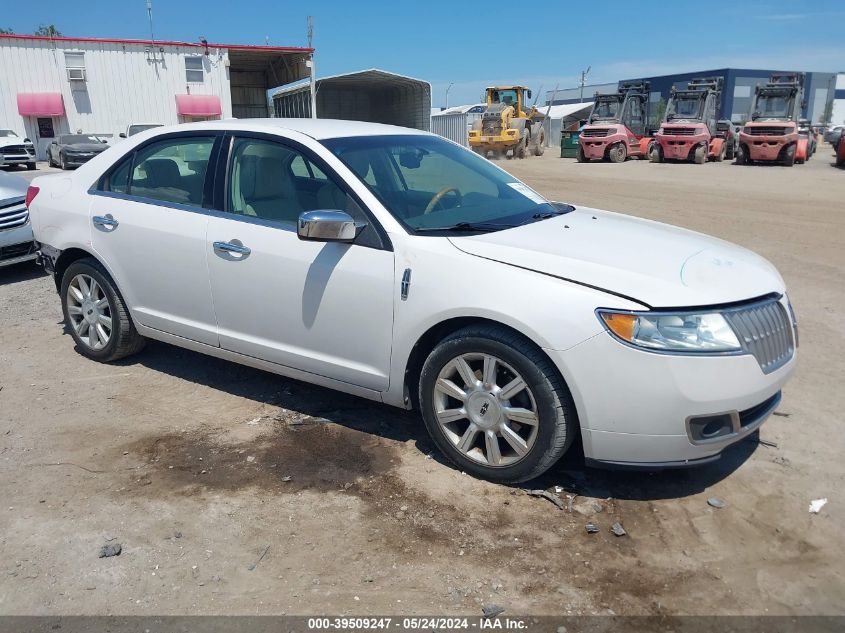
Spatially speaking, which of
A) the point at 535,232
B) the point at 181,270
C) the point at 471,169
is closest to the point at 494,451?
the point at 535,232

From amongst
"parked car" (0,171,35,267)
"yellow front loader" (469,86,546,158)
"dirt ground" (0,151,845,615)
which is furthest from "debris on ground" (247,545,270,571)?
"yellow front loader" (469,86,546,158)

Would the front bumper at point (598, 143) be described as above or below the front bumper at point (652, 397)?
above

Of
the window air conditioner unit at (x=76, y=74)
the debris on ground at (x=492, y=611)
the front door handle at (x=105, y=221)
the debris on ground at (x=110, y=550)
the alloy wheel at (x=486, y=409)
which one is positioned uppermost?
the window air conditioner unit at (x=76, y=74)

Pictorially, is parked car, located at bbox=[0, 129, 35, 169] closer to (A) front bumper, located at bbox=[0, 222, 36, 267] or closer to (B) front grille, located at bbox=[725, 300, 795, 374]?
(A) front bumper, located at bbox=[0, 222, 36, 267]

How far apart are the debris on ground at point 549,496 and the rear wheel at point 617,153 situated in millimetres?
27987

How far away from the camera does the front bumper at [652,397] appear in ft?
9.75

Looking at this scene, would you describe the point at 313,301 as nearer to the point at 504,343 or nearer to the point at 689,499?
the point at 504,343

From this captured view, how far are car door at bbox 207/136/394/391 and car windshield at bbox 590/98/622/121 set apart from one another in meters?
28.9

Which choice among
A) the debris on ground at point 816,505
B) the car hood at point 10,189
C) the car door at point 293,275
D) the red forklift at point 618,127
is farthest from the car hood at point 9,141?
the debris on ground at point 816,505

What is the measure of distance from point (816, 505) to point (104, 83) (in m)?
37.6

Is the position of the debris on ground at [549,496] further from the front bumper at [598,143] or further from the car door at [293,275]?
the front bumper at [598,143]

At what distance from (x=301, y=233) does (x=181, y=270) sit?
3.75ft

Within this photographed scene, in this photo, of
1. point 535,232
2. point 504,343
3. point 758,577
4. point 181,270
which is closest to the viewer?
point 758,577

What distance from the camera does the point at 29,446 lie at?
3.98 m
